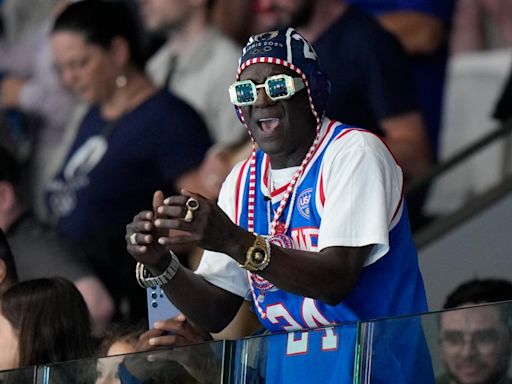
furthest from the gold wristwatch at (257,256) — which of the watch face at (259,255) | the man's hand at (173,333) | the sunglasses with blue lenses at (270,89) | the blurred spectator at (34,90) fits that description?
the blurred spectator at (34,90)

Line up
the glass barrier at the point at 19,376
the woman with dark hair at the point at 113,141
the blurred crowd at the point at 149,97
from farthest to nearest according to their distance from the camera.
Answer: the woman with dark hair at the point at 113,141, the blurred crowd at the point at 149,97, the glass barrier at the point at 19,376

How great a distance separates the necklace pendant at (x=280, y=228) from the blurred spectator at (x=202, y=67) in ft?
14.8

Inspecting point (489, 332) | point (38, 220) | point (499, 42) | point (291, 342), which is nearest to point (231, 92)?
point (291, 342)

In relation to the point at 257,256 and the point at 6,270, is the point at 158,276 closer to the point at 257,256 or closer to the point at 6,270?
the point at 257,256

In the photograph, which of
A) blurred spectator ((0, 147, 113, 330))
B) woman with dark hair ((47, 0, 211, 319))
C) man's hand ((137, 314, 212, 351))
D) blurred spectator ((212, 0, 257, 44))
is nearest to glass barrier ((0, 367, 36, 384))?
man's hand ((137, 314, 212, 351))

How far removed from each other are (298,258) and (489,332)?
544 millimetres

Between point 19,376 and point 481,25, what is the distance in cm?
488

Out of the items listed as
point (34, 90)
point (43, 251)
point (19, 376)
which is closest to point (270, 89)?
point (19, 376)

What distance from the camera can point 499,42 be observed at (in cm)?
813

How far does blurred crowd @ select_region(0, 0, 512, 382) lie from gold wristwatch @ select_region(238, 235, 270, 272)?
3727mm

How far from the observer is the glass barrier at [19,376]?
A: 398 centimetres

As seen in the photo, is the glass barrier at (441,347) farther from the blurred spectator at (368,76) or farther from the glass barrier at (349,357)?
the blurred spectator at (368,76)

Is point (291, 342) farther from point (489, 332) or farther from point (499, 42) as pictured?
point (499, 42)

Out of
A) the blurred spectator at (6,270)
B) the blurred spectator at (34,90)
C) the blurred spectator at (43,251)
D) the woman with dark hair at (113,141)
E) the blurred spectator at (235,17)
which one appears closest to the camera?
the blurred spectator at (6,270)
